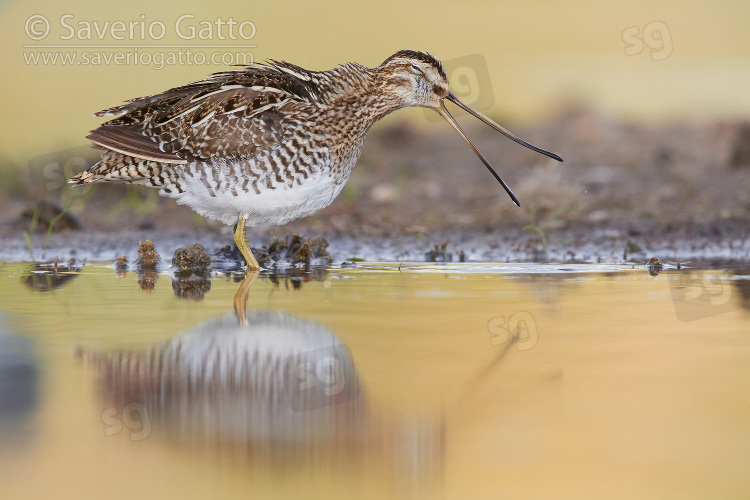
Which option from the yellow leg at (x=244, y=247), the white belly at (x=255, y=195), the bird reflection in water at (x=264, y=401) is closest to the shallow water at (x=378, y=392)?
the bird reflection in water at (x=264, y=401)

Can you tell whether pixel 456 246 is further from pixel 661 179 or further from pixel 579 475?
pixel 579 475

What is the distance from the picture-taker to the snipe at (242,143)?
6645 mm

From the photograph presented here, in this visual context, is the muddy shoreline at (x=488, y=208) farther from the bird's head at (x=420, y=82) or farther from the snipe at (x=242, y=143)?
the bird's head at (x=420, y=82)

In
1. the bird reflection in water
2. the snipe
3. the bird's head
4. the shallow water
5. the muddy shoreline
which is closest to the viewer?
the shallow water

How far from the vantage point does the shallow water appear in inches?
116

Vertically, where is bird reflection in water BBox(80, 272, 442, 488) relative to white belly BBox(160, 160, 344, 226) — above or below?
below

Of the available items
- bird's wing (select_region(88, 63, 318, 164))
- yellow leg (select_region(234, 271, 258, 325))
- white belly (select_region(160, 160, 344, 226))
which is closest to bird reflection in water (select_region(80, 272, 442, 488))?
yellow leg (select_region(234, 271, 258, 325))

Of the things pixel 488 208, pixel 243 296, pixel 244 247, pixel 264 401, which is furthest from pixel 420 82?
pixel 264 401

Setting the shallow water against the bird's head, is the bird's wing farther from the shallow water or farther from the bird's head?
the shallow water

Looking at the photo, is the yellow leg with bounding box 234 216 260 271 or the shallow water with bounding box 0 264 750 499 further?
the yellow leg with bounding box 234 216 260 271

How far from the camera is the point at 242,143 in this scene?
6.64 metres

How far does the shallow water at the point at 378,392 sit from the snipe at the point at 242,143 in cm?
90

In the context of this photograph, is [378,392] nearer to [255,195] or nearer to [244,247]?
[255,195]

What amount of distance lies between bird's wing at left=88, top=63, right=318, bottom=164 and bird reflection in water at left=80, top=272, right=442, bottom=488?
2160mm
